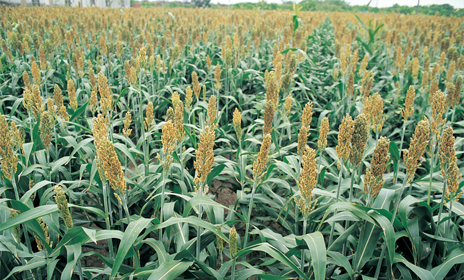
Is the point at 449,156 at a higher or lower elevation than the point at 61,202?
higher

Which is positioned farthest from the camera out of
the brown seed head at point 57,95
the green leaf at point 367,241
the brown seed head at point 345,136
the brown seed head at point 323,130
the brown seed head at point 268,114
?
the brown seed head at point 57,95

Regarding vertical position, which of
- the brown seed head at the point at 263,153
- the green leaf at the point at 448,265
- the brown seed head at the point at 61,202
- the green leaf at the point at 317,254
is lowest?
the green leaf at the point at 448,265

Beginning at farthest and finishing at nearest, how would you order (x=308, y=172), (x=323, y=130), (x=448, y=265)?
(x=323, y=130) → (x=448, y=265) → (x=308, y=172)

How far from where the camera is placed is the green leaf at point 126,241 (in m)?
1.24

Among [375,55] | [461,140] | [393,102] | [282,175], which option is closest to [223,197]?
[282,175]

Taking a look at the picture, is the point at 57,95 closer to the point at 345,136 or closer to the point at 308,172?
the point at 308,172

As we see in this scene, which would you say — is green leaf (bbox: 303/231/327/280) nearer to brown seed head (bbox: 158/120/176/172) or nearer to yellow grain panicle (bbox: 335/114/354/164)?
yellow grain panicle (bbox: 335/114/354/164)

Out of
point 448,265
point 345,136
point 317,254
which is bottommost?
point 448,265

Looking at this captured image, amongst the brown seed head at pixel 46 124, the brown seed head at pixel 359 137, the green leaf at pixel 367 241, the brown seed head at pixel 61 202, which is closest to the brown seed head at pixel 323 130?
the brown seed head at pixel 359 137

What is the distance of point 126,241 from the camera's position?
51.5 inches

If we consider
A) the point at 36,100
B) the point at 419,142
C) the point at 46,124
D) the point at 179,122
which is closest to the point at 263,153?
the point at 179,122

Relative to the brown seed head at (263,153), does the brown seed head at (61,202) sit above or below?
below

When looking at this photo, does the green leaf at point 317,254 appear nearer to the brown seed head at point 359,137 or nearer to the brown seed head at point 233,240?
the brown seed head at point 233,240

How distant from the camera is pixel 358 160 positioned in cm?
154
